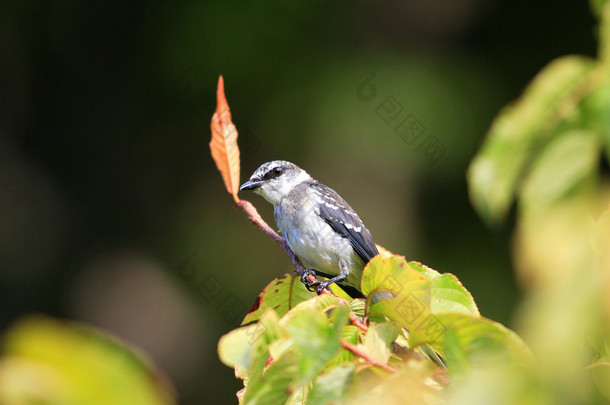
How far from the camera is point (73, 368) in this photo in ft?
2.12

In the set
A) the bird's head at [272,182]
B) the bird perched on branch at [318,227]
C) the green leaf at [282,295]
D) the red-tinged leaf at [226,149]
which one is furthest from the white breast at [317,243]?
the red-tinged leaf at [226,149]

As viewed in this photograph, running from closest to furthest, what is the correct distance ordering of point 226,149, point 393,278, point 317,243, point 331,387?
1. point 331,387
2. point 393,278
3. point 226,149
4. point 317,243

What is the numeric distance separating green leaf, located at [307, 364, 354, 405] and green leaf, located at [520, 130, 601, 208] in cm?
55

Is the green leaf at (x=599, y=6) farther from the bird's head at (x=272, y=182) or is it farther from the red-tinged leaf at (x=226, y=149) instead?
the bird's head at (x=272, y=182)

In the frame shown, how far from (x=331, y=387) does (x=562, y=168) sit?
0.68 meters

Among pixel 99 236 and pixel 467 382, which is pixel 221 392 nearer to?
pixel 99 236

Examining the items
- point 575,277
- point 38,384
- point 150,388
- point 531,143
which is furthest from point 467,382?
point 531,143

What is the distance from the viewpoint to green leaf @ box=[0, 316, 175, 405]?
0.65 metres

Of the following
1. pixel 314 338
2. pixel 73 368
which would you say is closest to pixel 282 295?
pixel 314 338

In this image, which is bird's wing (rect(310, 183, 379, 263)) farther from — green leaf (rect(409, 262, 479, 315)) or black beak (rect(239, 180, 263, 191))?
green leaf (rect(409, 262, 479, 315))

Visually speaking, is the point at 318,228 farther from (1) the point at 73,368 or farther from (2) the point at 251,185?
(1) the point at 73,368

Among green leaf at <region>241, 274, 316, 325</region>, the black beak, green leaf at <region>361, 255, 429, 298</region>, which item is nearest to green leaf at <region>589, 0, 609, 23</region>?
green leaf at <region>361, 255, 429, 298</region>

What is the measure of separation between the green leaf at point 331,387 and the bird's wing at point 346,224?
2.28 metres

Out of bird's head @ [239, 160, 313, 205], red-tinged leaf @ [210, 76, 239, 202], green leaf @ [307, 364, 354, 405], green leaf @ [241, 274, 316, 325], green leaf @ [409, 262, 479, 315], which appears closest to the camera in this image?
green leaf @ [307, 364, 354, 405]
